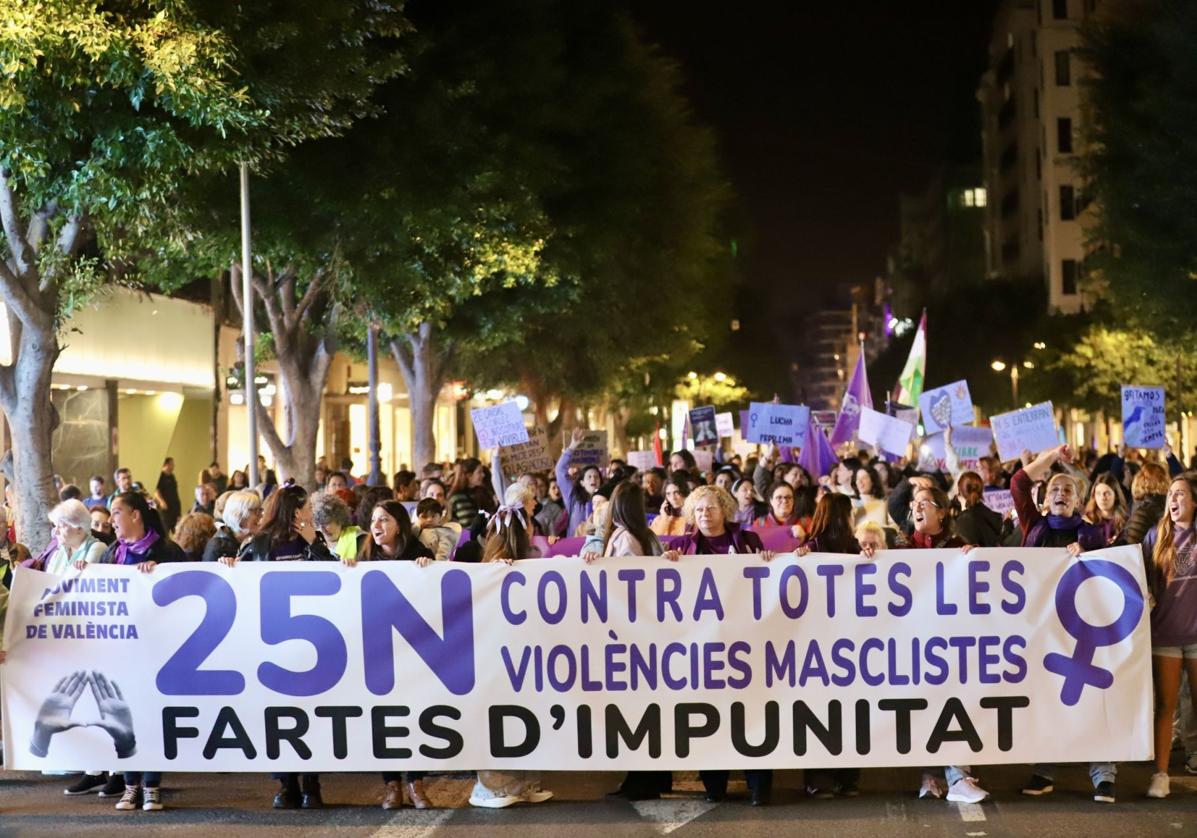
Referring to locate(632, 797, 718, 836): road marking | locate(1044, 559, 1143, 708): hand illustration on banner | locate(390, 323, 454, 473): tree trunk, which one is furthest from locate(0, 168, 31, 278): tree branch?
locate(390, 323, 454, 473): tree trunk

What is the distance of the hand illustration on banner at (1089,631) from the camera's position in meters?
8.18

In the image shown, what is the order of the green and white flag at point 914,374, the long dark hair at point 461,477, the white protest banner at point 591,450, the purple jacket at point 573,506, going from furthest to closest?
the green and white flag at point 914,374
the white protest banner at point 591,450
the long dark hair at point 461,477
the purple jacket at point 573,506

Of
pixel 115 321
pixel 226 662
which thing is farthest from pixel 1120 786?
pixel 115 321

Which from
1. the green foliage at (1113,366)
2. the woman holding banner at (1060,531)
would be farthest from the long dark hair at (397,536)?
the green foliage at (1113,366)

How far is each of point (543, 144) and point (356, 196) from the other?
19.0ft

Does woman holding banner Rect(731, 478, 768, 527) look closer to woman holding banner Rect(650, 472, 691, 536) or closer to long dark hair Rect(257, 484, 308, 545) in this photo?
woman holding banner Rect(650, 472, 691, 536)

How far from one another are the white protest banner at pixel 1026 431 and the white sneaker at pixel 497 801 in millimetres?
9011

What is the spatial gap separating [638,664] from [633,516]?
2.48 feet

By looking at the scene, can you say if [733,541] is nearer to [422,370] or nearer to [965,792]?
[965,792]

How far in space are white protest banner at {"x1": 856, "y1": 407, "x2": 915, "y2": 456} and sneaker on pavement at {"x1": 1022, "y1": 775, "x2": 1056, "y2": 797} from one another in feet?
35.4

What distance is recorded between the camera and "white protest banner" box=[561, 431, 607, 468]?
71.2 ft

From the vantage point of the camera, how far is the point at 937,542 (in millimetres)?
8602

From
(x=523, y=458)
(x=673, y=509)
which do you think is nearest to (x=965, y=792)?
(x=673, y=509)

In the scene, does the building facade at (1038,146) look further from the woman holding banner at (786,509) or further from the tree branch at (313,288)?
the woman holding banner at (786,509)
